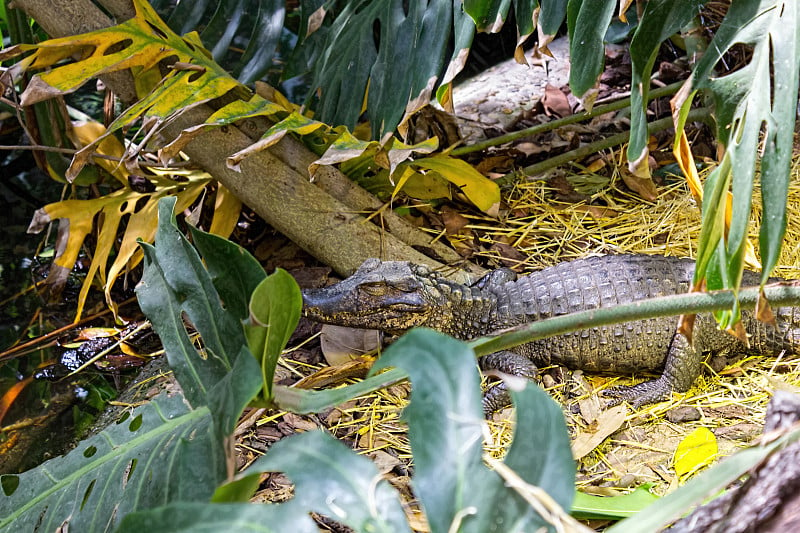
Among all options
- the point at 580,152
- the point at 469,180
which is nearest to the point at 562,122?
the point at 580,152

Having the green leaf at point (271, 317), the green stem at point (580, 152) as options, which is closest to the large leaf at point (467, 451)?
the green leaf at point (271, 317)

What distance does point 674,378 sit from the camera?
8.82 ft

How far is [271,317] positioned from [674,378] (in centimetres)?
192

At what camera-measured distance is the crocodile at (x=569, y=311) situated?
273 centimetres

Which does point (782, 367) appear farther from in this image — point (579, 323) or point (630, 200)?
point (579, 323)

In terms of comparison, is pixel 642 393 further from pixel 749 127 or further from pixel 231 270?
pixel 231 270

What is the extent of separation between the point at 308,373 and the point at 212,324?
143 cm

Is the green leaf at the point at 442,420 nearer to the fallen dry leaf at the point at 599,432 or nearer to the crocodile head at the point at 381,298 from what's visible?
the fallen dry leaf at the point at 599,432

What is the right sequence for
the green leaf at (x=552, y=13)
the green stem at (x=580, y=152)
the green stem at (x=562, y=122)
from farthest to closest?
the green stem at (x=580, y=152)
the green stem at (x=562, y=122)
the green leaf at (x=552, y=13)

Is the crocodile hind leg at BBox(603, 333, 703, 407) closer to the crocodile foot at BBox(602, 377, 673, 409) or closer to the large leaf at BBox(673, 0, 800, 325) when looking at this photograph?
the crocodile foot at BBox(602, 377, 673, 409)

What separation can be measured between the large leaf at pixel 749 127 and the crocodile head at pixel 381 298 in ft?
4.62

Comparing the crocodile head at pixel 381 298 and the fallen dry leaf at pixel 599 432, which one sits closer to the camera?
the fallen dry leaf at pixel 599 432

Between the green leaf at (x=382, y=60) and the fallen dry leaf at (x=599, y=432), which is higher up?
the green leaf at (x=382, y=60)

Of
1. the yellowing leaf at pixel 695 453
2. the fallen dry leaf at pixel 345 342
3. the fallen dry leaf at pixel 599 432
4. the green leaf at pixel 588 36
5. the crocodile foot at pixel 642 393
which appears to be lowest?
the fallen dry leaf at pixel 345 342
